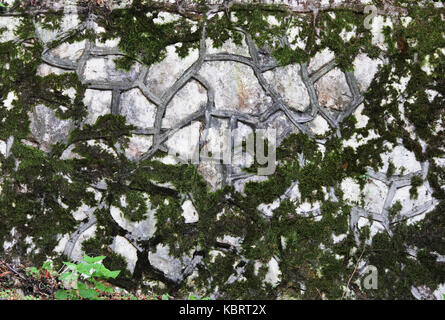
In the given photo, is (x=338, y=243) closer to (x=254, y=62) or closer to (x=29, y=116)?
(x=254, y=62)

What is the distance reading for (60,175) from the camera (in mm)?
3322

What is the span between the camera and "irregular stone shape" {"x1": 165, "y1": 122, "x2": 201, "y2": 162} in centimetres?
340

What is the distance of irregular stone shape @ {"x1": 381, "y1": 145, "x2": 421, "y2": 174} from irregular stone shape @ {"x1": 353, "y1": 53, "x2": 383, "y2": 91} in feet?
1.93

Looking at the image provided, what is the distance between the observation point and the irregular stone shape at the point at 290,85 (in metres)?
3.48

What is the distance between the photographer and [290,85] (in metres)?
3.49

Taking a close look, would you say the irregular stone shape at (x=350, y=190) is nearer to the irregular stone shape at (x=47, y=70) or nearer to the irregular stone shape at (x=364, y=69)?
the irregular stone shape at (x=364, y=69)

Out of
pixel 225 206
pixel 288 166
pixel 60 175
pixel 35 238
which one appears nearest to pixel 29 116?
pixel 60 175

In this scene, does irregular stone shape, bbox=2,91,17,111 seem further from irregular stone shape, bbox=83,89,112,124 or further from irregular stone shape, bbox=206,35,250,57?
irregular stone shape, bbox=206,35,250,57

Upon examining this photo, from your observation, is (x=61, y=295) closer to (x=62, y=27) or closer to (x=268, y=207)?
(x=268, y=207)

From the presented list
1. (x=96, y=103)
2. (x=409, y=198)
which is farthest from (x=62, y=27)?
(x=409, y=198)

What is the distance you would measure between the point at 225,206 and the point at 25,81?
190 centimetres

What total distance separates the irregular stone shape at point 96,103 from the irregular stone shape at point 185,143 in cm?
58

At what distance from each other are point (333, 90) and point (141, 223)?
1948 millimetres

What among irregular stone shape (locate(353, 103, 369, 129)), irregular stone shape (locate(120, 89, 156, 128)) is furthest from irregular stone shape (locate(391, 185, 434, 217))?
irregular stone shape (locate(120, 89, 156, 128))
